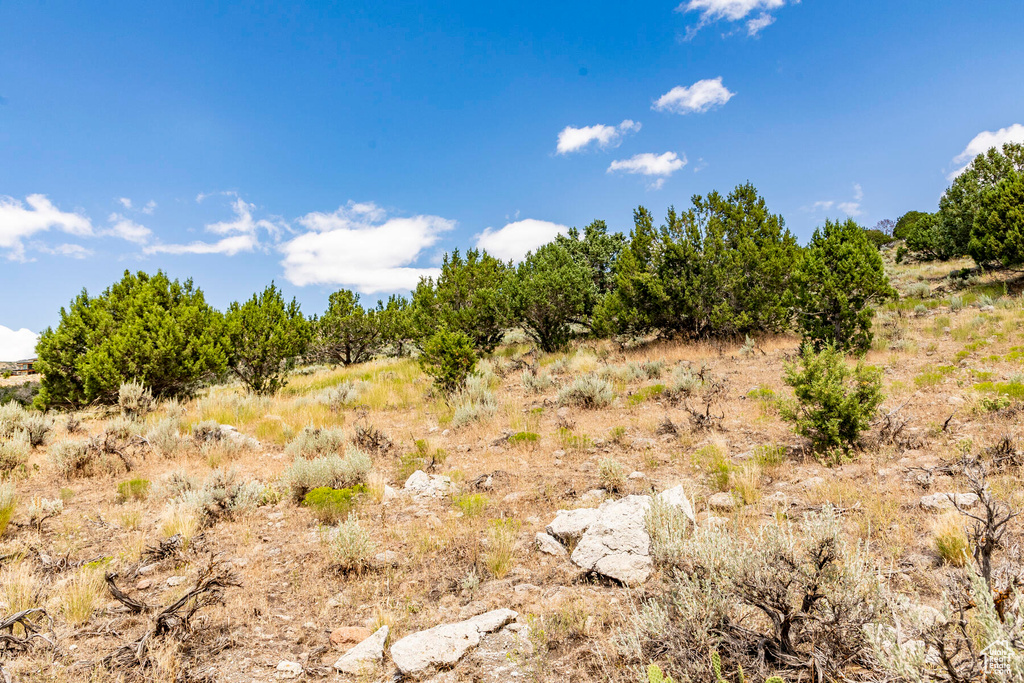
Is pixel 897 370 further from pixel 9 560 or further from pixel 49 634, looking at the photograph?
pixel 9 560

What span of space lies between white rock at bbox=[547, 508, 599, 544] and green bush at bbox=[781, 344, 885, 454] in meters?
3.64

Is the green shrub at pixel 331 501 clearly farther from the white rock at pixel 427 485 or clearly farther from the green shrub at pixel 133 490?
the green shrub at pixel 133 490

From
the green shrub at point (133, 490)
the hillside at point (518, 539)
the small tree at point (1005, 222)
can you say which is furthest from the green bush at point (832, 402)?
the small tree at point (1005, 222)

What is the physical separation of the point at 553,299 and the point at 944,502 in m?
14.1

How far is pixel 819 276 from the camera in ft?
38.8

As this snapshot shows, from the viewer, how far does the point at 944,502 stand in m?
3.86

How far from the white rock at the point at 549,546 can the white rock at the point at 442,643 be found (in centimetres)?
97

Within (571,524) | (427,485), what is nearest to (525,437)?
(427,485)

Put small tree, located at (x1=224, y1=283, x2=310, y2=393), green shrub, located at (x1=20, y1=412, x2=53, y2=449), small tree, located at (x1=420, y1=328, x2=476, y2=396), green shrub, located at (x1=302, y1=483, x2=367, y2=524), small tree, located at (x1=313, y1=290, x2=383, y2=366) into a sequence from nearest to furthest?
green shrub, located at (x1=302, y1=483, x2=367, y2=524)
green shrub, located at (x1=20, y1=412, x2=53, y2=449)
small tree, located at (x1=420, y1=328, x2=476, y2=396)
small tree, located at (x1=224, y1=283, x2=310, y2=393)
small tree, located at (x1=313, y1=290, x2=383, y2=366)

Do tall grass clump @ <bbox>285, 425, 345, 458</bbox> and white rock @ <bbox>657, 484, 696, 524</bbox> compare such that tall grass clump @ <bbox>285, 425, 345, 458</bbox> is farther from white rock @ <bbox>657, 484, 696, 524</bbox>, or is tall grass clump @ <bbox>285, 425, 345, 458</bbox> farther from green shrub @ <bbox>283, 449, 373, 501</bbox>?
white rock @ <bbox>657, 484, 696, 524</bbox>

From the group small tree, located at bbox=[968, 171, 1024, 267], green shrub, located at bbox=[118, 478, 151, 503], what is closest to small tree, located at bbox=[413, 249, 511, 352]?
green shrub, located at bbox=[118, 478, 151, 503]

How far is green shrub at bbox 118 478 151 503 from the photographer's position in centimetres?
574

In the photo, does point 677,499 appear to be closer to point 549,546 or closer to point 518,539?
point 549,546

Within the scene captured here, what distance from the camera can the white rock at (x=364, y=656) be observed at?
271 centimetres
